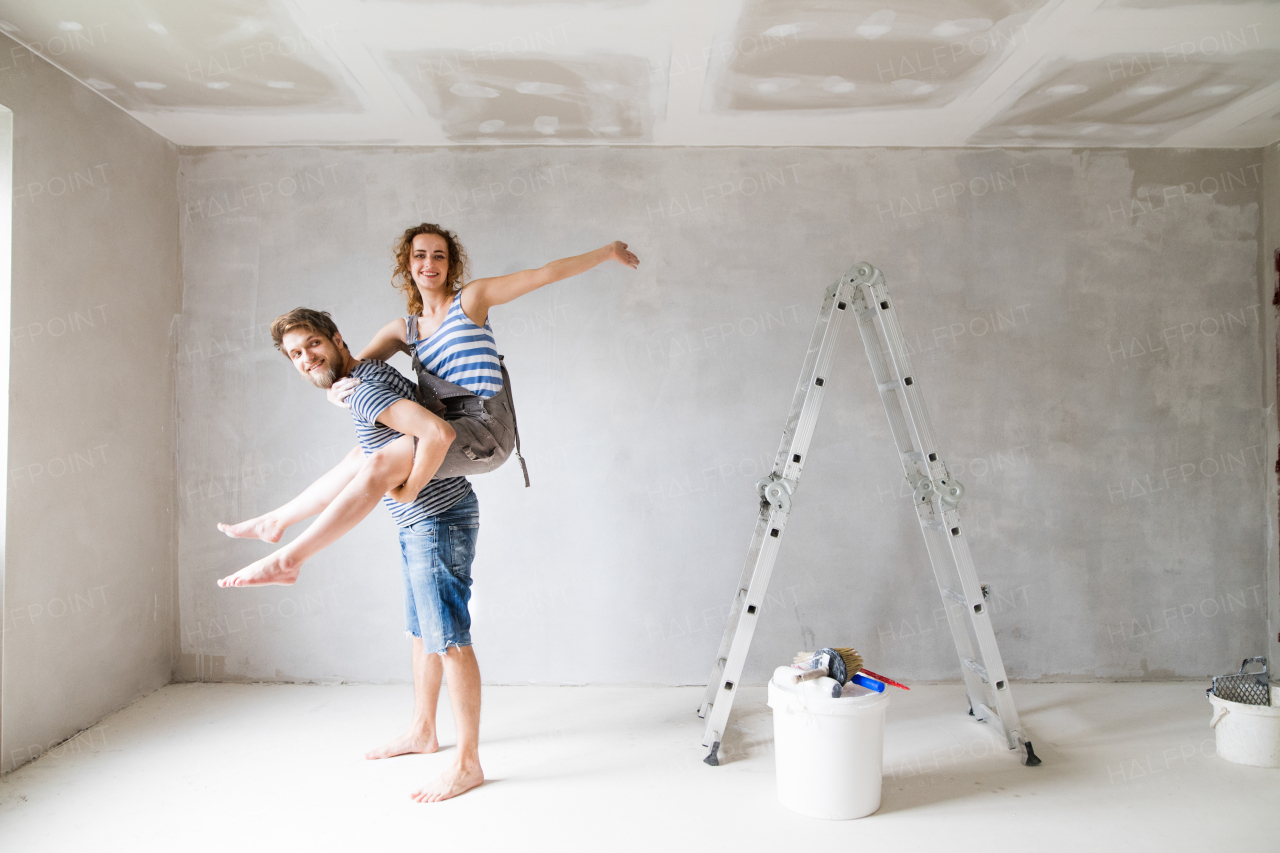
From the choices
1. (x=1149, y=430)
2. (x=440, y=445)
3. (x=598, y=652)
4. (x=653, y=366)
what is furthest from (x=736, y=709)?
(x=1149, y=430)

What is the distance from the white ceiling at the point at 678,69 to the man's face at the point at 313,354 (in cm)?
106

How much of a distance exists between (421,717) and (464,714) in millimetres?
372

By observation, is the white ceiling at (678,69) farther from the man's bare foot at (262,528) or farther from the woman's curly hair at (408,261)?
the man's bare foot at (262,528)

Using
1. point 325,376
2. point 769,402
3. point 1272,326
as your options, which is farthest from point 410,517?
point 1272,326

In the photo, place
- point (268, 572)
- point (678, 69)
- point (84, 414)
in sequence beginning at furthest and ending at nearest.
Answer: point (84, 414) < point (678, 69) < point (268, 572)

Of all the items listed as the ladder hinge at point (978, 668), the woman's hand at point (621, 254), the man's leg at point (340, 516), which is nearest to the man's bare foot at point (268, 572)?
the man's leg at point (340, 516)

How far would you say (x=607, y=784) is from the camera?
2453mm

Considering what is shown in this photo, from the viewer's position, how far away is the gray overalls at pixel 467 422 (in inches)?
91.1

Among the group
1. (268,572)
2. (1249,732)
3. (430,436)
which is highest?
(430,436)

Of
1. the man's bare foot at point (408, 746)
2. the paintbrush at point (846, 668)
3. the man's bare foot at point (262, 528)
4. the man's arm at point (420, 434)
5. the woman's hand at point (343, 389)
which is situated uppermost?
the woman's hand at point (343, 389)

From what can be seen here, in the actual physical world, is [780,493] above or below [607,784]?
above

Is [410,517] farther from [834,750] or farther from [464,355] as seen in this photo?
[834,750]

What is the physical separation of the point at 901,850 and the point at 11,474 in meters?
3.11

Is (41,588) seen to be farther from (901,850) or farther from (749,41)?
(749,41)
